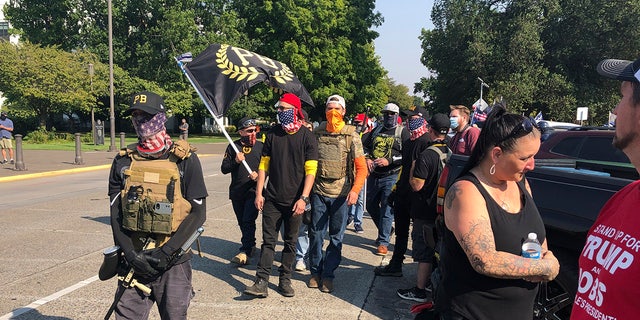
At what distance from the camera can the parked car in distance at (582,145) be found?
6.93 m

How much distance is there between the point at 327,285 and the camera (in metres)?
4.84

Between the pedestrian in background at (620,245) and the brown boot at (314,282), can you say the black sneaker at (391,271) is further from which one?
the pedestrian in background at (620,245)

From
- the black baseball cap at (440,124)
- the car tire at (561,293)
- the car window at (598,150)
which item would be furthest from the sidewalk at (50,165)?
the car tire at (561,293)

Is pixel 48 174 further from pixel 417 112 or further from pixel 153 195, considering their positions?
pixel 153 195

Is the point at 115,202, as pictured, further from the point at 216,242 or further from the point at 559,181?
the point at 216,242

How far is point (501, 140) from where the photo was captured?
7.06ft

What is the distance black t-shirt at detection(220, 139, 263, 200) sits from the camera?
228 inches

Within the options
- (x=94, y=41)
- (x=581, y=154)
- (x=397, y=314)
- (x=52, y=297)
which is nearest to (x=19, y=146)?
(x=52, y=297)

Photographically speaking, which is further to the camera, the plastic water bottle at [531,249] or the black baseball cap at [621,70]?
the plastic water bottle at [531,249]

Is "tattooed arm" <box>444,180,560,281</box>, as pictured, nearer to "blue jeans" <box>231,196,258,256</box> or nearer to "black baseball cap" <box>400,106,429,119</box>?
"black baseball cap" <box>400,106,429,119</box>

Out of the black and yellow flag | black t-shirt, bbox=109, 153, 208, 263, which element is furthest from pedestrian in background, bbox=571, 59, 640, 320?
the black and yellow flag

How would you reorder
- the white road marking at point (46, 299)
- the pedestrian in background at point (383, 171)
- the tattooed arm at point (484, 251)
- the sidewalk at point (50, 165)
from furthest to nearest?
the sidewalk at point (50, 165) < the pedestrian in background at point (383, 171) < the white road marking at point (46, 299) < the tattooed arm at point (484, 251)

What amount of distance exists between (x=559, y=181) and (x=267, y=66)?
14.5 ft

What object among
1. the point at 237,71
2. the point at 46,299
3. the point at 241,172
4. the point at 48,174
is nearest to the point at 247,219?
the point at 241,172
